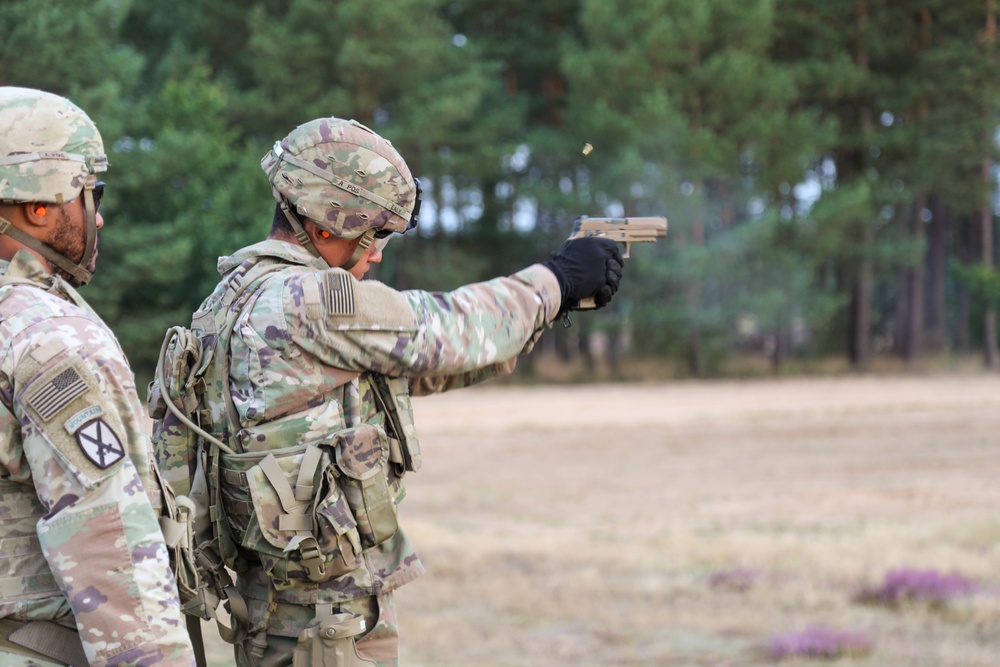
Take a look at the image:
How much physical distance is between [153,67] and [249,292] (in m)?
29.5

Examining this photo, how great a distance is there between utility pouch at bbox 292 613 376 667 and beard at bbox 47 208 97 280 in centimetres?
113

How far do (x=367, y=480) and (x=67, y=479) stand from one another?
939mm

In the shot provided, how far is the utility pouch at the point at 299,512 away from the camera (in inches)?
110

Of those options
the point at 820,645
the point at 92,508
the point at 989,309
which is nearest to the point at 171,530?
the point at 92,508

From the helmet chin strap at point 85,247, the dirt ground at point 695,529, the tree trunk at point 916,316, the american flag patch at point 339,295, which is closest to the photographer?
the helmet chin strap at point 85,247

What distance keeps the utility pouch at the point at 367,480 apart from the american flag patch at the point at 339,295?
1.05 ft

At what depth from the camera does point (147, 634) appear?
2.04 m

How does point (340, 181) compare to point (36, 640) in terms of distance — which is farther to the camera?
point (340, 181)

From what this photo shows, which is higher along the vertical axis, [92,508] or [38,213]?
[38,213]

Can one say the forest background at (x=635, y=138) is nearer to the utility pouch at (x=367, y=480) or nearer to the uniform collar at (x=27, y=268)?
the utility pouch at (x=367, y=480)

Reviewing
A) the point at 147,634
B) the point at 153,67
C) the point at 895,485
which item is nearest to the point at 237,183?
the point at 153,67

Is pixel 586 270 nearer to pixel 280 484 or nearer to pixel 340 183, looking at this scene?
pixel 340 183

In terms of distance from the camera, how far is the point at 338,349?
2.74m

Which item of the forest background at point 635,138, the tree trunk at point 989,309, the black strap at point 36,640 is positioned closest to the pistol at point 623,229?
the black strap at point 36,640
